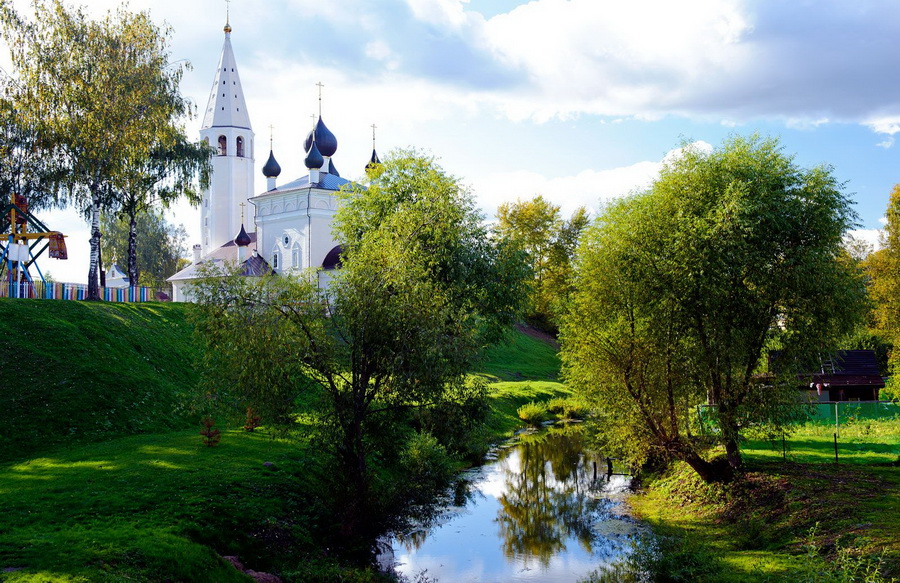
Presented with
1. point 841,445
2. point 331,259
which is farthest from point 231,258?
point 841,445

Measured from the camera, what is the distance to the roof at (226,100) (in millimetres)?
73375

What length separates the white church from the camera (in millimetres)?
62469

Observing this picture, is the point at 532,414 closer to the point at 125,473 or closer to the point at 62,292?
the point at 62,292

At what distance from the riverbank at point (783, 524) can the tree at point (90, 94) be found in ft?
100

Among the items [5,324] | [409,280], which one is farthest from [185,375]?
[409,280]

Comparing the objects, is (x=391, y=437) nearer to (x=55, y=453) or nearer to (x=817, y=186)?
(x=55, y=453)

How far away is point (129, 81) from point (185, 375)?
56.3ft

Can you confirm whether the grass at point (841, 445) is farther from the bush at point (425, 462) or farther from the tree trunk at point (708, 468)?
the bush at point (425, 462)

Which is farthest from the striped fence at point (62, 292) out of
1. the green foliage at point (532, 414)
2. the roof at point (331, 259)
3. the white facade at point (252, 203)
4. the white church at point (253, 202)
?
the green foliage at point (532, 414)

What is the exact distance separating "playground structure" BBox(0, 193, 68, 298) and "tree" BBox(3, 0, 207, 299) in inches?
77.9

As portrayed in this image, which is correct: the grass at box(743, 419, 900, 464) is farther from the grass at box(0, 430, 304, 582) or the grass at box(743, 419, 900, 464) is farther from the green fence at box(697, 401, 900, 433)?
the grass at box(0, 430, 304, 582)

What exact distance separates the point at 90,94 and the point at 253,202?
2960 centimetres

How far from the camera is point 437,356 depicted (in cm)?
1844

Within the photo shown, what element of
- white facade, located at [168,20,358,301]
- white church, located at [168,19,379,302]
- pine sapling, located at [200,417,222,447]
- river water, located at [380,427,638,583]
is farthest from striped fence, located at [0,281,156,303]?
river water, located at [380,427,638,583]
